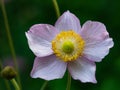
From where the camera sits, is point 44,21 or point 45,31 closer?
point 45,31

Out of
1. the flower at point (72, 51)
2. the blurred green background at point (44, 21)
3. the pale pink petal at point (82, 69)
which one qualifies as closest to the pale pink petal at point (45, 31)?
the flower at point (72, 51)

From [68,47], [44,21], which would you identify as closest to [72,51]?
[68,47]

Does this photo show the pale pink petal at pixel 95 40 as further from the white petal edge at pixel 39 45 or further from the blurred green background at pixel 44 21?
the blurred green background at pixel 44 21

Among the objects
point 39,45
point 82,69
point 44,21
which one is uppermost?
point 39,45

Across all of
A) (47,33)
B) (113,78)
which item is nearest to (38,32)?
(47,33)

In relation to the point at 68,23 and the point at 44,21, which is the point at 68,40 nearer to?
the point at 68,23

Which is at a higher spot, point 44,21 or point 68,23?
point 68,23

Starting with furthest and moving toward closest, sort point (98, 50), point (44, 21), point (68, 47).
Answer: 1. point (44, 21)
2. point (68, 47)
3. point (98, 50)

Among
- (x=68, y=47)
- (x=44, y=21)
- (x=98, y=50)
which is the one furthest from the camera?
(x=44, y=21)

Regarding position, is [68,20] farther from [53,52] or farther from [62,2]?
[62,2]
